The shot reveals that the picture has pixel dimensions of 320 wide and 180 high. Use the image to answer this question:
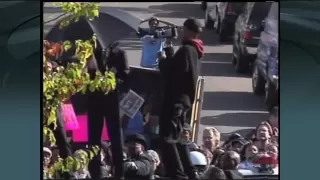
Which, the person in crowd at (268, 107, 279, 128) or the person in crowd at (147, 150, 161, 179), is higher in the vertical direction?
the person in crowd at (268, 107, 279, 128)

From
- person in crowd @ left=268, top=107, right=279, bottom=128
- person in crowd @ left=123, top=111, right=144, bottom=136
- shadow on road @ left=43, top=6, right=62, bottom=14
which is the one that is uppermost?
shadow on road @ left=43, top=6, right=62, bottom=14

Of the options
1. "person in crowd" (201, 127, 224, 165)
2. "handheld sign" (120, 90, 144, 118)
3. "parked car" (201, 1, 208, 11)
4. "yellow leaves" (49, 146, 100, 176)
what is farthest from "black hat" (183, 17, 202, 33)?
"yellow leaves" (49, 146, 100, 176)

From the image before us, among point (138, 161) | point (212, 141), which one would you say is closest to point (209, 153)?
point (212, 141)

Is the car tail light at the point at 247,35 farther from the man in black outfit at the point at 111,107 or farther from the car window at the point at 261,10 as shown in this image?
the man in black outfit at the point at 111,107

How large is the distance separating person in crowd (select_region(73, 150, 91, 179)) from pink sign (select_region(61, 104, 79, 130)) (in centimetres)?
19

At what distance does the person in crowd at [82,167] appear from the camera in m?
4.39

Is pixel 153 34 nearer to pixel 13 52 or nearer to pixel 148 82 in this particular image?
pixel 148 82

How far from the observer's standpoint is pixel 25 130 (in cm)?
440

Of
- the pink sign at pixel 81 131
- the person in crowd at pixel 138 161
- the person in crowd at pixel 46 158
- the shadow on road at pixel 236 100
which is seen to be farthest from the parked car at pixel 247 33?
the person in crowd at pixel 46 158

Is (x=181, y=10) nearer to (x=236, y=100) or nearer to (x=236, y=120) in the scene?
(x=236, y=100)

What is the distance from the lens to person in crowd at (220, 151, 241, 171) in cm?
442

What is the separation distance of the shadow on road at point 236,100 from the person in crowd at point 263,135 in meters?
0.13

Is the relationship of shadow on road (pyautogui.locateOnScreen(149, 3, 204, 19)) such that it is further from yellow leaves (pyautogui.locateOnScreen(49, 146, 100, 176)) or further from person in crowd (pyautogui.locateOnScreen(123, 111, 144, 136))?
yellow leaves (pyautogui.locateOnScreen(49, 146, 100, 176))

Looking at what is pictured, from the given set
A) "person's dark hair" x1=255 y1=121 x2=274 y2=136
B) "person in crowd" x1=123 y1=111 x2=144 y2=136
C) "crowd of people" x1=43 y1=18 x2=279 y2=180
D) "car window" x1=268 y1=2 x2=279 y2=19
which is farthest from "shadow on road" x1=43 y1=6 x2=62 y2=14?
"person's dark hair" x1=255 y1=121 x2=274 y2=136
